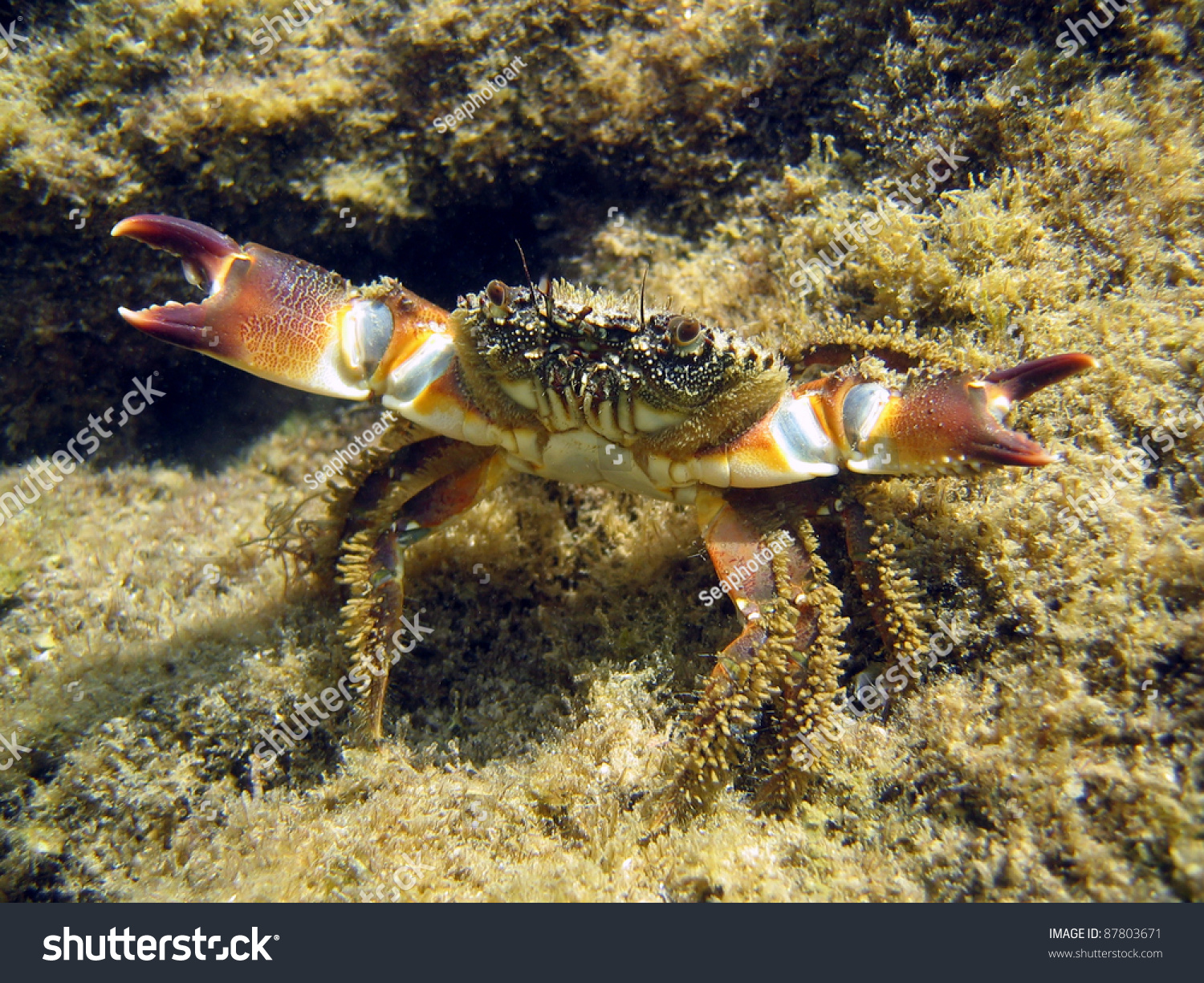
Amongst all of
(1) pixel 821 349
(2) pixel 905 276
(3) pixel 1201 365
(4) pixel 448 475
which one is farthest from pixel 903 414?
(4) pixel 448 475

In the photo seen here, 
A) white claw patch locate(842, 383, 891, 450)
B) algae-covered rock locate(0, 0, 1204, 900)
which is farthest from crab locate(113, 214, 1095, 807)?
algae-covered rock locate(0, 0, 1204, 900)

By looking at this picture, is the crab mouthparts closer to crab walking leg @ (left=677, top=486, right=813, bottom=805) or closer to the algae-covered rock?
the algae-covered rock

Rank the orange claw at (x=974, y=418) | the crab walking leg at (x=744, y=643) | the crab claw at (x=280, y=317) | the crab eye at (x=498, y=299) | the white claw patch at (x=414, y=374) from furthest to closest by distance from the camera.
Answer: the white claw patch at (x=414, y=374) < the crab claw at (x=280, y=317) < the crab walking leg at (x=744, y=643) < the crab eye at (x=498, y=299) < the orange claw at (x=974, y=418)

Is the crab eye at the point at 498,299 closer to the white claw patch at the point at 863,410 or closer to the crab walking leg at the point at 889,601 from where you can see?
the white claw patch at the point at 863,410

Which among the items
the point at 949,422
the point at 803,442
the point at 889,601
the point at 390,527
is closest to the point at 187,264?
the point at 390,527

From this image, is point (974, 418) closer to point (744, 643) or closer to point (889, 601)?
point (889, 601)

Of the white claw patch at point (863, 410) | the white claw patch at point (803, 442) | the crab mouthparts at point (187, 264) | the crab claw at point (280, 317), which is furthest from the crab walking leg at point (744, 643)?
the crab mouthparts at point (187, 264)
